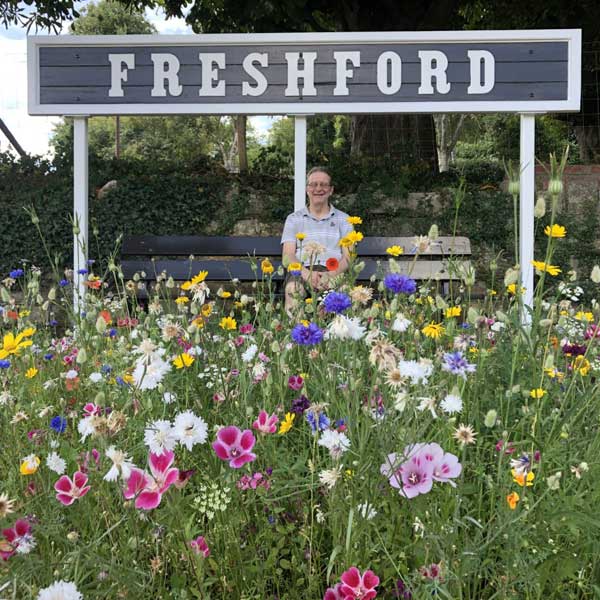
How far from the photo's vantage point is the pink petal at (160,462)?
114 centimetres

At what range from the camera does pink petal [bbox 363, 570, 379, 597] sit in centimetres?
→ 115

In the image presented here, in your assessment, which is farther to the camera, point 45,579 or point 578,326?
point 578,326

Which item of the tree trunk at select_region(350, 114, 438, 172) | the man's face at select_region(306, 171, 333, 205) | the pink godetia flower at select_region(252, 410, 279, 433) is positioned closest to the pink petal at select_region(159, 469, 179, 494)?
the pink godetia flower at select_region(252, 410, 279, 433)

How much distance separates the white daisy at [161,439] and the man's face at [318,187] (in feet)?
13.6

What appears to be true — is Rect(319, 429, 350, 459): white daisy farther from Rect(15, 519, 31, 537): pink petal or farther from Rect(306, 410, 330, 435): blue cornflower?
Rect(15, 519, 31, 537): pink petal

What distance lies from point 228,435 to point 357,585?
0.32m

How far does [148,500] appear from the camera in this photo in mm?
1108

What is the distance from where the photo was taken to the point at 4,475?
173 centimetres

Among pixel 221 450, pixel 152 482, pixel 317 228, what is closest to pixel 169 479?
pixel 152 482

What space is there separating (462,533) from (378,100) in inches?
173

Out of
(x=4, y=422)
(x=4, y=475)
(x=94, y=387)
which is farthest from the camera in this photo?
(x=94, y=387)

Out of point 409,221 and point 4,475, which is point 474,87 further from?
point 4,475

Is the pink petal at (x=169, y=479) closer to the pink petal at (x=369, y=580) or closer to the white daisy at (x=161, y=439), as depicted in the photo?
the white daisy at (x=161, y=439)

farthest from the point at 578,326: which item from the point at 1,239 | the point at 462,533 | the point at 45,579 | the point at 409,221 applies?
the point at 1,239
